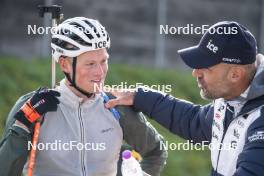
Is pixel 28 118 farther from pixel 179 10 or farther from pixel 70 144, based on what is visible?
pixel 179 10

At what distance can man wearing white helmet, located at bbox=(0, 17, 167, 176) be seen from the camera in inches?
220

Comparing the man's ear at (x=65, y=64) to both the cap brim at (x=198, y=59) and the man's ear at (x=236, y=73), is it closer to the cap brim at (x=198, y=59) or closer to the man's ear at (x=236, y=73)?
the cap brim at (x=198, y=59)

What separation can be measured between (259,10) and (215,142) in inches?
285

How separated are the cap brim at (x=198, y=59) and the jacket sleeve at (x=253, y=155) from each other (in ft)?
Result: 1.85

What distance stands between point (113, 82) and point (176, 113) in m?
4.75

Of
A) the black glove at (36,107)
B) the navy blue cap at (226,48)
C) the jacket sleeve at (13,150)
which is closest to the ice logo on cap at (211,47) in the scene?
the navy blue cap at (226,48)

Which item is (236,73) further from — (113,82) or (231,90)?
(113,82)

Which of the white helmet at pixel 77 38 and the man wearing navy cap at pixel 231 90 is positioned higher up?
the white helmet at pixel 77 38

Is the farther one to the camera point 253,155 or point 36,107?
point 36,107

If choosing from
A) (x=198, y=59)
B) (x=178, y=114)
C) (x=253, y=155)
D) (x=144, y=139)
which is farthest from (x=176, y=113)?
(x=253, y=155)

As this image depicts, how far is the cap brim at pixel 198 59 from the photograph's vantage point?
18.2ft

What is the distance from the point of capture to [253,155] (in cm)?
512

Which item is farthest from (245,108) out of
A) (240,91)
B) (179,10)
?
(179,10)

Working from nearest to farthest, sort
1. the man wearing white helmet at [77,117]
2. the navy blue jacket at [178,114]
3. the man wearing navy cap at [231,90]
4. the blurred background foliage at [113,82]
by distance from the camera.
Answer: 1. the man wearing navy cap at [231,90]
2. the man wearing white helmet at [77,117]
3. the navy blue jacket at [178,114]
4. the blurred background foliage at [113,82]
